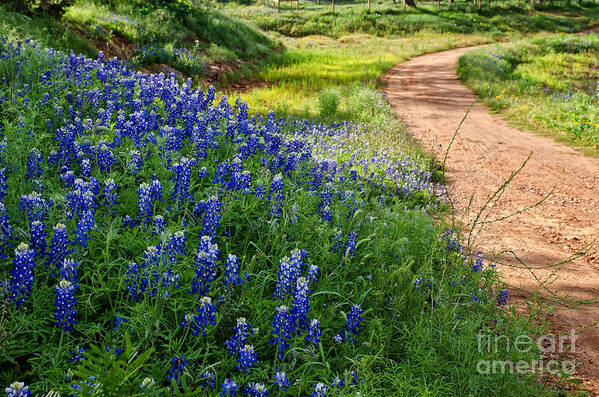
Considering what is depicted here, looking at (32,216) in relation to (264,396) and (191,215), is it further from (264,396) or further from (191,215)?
(264,396)

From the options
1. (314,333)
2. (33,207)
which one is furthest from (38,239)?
(314,333)

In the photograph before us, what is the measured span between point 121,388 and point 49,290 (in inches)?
45.9

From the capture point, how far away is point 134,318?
2.29 meters

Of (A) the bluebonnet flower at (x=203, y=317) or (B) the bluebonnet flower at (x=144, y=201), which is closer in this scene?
(A) the bluebonnet flower at (x=203, y=317)

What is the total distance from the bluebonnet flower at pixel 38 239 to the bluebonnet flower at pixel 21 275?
0.22 metres

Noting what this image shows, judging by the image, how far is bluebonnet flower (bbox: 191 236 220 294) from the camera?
243cm

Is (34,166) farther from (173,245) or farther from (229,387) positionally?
(229,387)

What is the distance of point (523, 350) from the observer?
2.64 m

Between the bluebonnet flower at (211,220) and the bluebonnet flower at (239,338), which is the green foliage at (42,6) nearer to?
the bluebonnet flower at (211,220)

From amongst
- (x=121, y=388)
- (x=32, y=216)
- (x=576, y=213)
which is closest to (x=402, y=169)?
(x=576, y=213)

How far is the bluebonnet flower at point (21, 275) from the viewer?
84.0 inches

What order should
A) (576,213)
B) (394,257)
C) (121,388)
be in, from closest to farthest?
(121,388) → (394,257) → (576,213)

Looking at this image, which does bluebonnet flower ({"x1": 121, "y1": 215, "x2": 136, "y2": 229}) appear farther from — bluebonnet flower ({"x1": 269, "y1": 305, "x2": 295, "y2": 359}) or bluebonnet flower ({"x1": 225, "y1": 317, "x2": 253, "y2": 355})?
bluebonnet flower ({"x1": 269, "y1": 305, "x2": 295, "y2": 359})

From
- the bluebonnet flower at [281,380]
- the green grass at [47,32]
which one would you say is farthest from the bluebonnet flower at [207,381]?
the green grass at [47,32]
